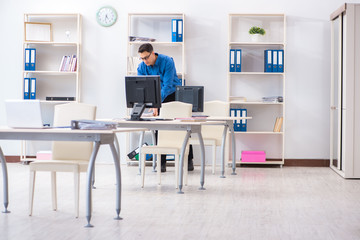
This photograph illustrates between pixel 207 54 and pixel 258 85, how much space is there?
2.61ft

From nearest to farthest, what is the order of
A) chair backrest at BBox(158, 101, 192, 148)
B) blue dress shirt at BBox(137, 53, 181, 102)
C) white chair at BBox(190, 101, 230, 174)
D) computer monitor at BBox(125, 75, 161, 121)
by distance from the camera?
computer monitor at BBox(125, 75, 161, 121), chair backrest at BBox(158, 101, 192, 148), blue dress shirt at BBox(137, 53, 181, 102), white chair at BBox(190, 101, 230, 174)

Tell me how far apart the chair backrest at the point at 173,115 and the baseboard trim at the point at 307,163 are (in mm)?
2429

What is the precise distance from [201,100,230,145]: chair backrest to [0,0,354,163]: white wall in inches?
32.9

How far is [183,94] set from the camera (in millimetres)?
5812

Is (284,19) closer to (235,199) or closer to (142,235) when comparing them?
(235,199)

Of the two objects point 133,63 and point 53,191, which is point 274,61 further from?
point 53,191

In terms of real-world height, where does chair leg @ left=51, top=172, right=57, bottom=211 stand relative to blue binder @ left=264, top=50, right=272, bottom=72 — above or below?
below

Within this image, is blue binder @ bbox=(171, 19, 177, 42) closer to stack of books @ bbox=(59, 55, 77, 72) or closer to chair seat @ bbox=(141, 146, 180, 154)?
stack of books @ bbox=(59, 55, 77, 72)

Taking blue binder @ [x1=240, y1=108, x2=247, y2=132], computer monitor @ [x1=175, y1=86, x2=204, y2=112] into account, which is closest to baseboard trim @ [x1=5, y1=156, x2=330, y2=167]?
blue binder @ [x1=240, y1=108, x2=247, y2=132]

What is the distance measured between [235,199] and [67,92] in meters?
3.65

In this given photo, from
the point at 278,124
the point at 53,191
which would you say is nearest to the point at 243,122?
the point at 278,124

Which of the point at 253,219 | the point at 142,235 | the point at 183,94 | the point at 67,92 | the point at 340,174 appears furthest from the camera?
the point at 67,92

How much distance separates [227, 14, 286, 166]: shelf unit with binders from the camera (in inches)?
286

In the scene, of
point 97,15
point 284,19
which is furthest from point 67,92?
point 284,19
